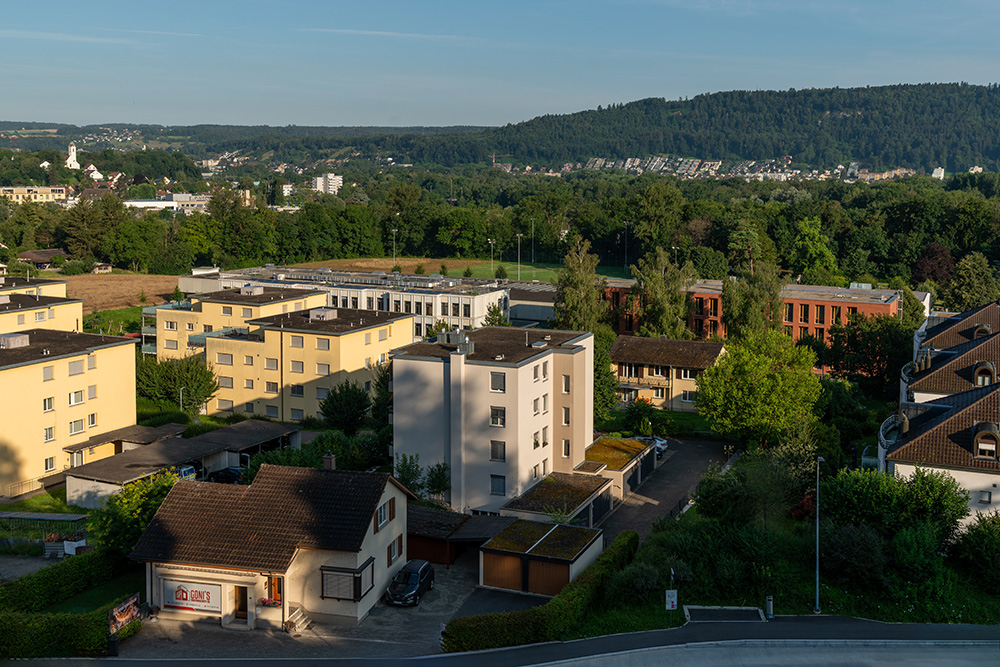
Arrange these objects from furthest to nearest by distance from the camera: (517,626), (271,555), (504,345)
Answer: (504,345), (271,555), (517,626)

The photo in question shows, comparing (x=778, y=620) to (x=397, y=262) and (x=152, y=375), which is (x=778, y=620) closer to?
(x=152, y=375)

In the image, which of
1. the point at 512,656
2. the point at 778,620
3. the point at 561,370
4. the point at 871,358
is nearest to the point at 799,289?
the point at 871,358

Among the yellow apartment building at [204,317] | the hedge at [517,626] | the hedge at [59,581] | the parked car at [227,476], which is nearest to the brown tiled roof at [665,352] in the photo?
the yellow apartment building at [204,317]

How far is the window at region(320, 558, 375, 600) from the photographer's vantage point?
27891mm

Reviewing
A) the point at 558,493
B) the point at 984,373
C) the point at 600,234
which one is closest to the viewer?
the point at 558,493

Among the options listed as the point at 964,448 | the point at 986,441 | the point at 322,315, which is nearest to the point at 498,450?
the point at 964,448

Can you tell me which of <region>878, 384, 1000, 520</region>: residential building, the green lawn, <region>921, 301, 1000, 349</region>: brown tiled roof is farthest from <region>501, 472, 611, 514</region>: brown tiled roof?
<region>921, 301, 1000, 349</region>: brown tiled roof

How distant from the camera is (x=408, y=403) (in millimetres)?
40656

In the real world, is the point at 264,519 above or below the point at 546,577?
above

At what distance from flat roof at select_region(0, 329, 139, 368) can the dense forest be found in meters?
73.0

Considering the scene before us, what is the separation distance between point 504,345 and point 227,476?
50.4 ft

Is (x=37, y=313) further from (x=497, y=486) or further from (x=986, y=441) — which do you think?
(x=986, y=441)

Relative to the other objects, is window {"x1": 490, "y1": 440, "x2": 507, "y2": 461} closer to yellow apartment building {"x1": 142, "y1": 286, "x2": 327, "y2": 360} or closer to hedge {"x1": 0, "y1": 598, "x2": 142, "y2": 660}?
hedge {"x1": 0, "y1": 598, "x2": 142, "y2": 660}

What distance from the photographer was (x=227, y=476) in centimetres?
4475
